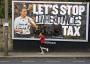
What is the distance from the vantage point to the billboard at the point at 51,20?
81.8 ft

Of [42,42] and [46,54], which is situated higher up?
[42,42]

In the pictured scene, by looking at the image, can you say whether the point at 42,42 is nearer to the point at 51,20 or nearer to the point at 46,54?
the point at 46,54

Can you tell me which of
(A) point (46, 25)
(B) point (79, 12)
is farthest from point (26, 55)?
(B) point (79, 12)

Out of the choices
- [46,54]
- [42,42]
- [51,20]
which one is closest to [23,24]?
[51,20]

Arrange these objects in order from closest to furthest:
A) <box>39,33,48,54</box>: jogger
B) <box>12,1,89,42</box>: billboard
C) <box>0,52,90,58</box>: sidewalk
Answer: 1. <box>0,52,90,58</box>: sidewalk
2. <box>39,33,48,54</box>: jogger
3. <box>12,1,89,42</box>: billboard

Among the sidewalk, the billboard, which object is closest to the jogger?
the sidewalk

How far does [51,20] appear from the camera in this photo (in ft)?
82.1

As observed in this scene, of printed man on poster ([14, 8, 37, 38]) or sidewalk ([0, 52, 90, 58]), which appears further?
printed man on poster ([14, 8, 37, 38])

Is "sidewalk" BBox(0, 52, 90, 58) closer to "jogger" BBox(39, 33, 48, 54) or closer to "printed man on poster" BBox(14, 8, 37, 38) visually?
"jogger" BBox(39, 33, 48, 54)

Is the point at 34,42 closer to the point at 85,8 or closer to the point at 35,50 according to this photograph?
the point at 35,50

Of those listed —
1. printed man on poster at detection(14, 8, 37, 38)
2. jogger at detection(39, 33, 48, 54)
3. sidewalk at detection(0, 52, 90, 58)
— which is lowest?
sidewalk at detection(0, 52, 90, 58)

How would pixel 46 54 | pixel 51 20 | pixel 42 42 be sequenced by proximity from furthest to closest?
1. pixel 51 20
2. pixel 46 54
3. pixel 42 42

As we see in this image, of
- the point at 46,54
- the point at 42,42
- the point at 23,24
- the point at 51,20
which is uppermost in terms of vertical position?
the point at 51,20

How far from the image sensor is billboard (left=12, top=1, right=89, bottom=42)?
24922mm
